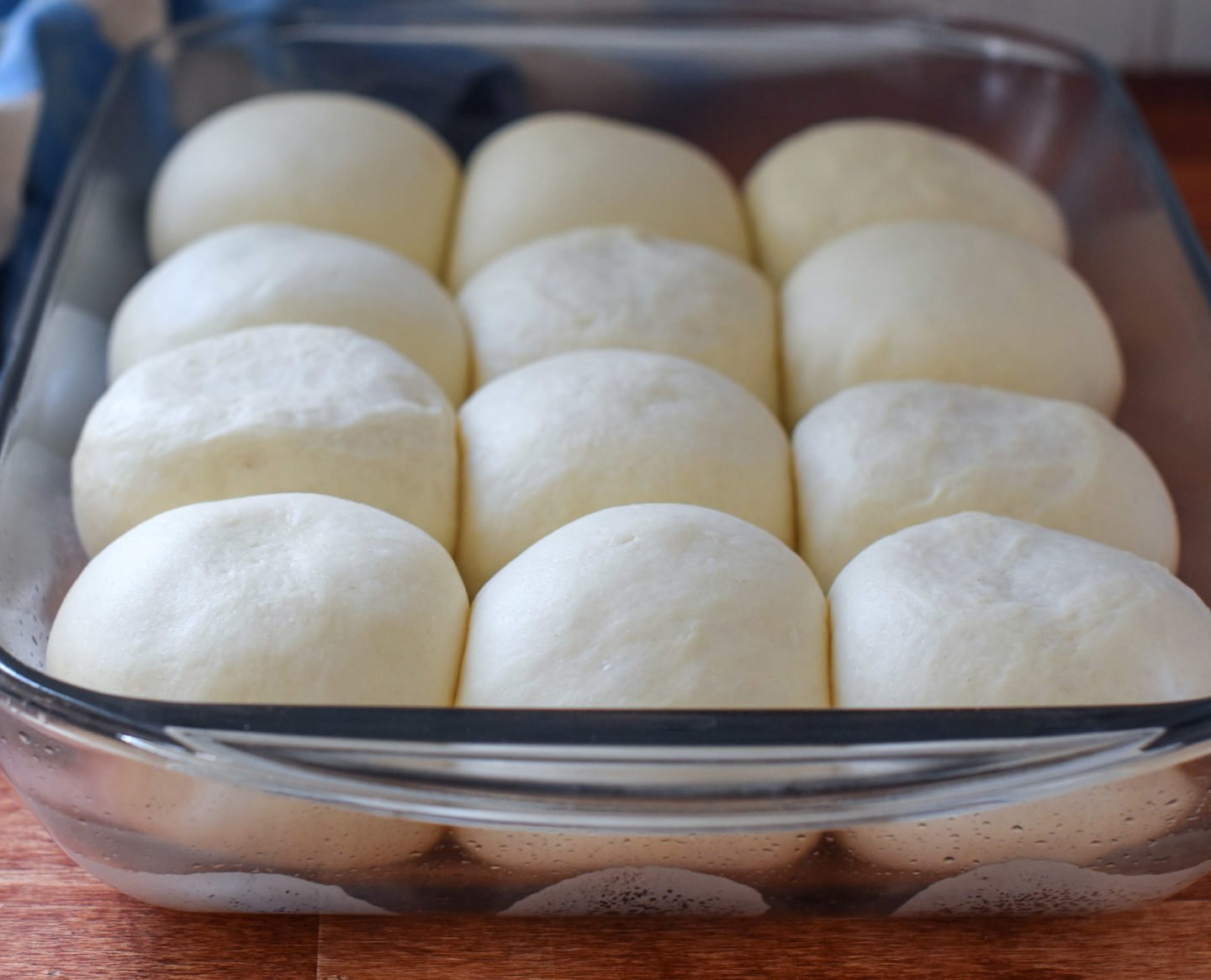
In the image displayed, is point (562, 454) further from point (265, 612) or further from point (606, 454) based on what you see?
point (265, 612)

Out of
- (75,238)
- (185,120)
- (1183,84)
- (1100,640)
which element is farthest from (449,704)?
(1183,84)

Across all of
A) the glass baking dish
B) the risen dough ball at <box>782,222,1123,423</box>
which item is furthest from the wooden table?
the risen dough ball at <box>782,222,1123,423</box>

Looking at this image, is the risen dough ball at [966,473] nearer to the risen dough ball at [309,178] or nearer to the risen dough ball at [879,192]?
the risen dough ball at [879,192]

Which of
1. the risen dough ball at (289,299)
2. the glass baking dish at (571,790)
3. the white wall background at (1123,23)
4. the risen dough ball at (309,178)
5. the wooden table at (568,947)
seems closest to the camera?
the glass baking dish at (571,790)

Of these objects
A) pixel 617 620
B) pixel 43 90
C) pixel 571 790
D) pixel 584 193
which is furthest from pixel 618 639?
pixel 43 90

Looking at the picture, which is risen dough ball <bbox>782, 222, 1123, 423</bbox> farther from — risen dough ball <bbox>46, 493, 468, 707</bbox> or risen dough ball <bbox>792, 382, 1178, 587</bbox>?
risen dough ball <bbox>46, 493, 468, 707</bbox>

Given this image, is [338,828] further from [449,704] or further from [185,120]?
[185,120]

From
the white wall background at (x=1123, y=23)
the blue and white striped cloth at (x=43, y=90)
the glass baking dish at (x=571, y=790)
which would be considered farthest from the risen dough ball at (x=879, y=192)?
the blue and white striped cloth at (x=43, y=90)
